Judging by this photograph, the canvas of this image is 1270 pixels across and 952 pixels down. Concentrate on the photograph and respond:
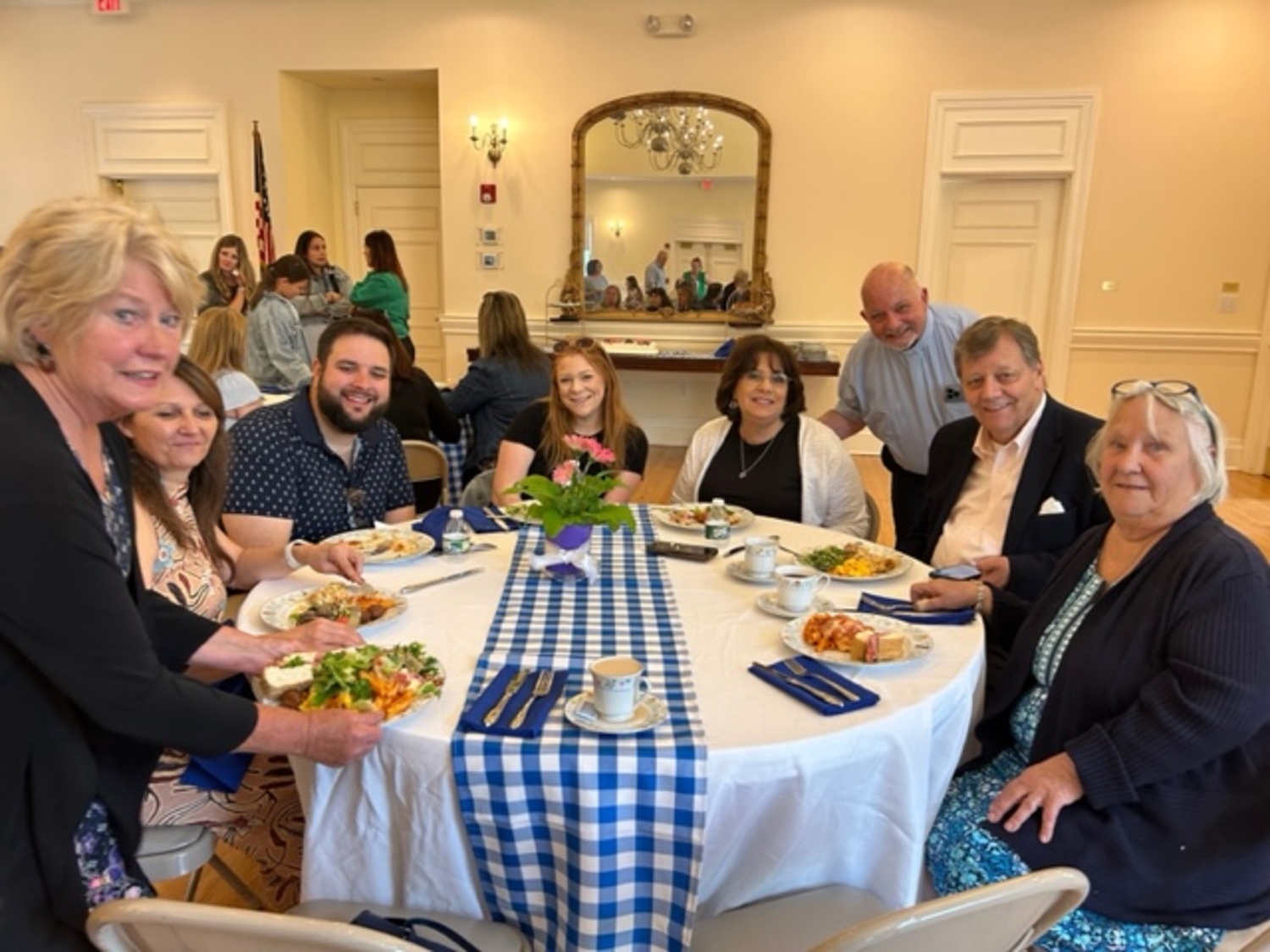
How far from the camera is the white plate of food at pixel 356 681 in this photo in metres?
1.31

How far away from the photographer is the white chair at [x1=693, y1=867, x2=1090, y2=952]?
896 mm

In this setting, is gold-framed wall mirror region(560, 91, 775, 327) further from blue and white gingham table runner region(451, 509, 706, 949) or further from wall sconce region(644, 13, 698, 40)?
blue and white gingham table runner region(451, 509, 706, 949)

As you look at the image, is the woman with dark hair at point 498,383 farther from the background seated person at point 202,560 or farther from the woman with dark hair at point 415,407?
the background seated person at point 202,560

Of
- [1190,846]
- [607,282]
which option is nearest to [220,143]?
[607,282]

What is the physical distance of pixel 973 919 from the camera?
3.08 ft

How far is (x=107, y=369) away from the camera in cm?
106

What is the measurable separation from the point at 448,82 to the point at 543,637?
578 cm

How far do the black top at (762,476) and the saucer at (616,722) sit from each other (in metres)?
1.35

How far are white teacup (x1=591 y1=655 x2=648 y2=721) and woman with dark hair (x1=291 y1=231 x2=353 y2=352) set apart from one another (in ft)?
15.2

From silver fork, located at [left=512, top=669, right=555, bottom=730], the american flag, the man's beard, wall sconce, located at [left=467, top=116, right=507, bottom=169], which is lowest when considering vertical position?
silver fork, located at [left=512, top=669, right=555, bottom=730]

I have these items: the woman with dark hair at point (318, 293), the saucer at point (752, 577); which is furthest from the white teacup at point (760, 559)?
the woman with dark hair at point (318, 293)

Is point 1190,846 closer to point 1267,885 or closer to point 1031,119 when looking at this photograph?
point 1267,885

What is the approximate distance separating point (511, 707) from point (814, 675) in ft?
1.59

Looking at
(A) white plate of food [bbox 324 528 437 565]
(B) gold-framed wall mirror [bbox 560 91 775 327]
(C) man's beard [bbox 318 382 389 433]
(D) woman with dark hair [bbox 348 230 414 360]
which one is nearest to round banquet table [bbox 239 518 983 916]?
(A) white plate of food [bbox 324 528 437 565]
